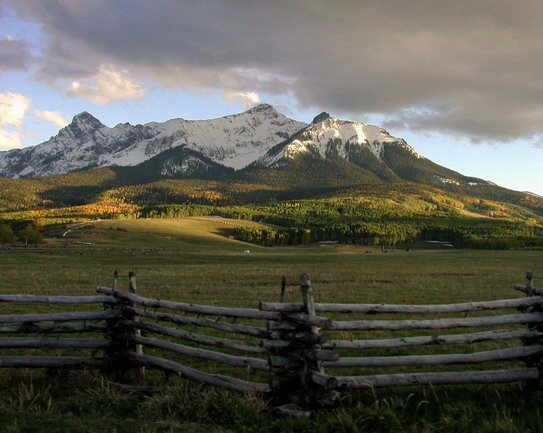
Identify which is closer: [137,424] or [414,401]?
Answer: [137,424]

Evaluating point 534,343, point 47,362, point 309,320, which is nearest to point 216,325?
point 309,320

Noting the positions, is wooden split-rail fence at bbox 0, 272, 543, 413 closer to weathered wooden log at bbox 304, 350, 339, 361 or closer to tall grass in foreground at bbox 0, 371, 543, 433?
weathered wooden log at bbox 304, 350, 339, 361

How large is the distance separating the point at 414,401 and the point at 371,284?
2410cm

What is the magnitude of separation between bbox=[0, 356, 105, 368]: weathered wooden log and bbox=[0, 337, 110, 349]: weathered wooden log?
0.29m

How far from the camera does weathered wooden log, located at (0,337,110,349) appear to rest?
1068 cm

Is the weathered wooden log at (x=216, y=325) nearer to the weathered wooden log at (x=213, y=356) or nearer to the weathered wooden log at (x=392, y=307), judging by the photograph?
the weathered wooden log at (x=213, y=356)

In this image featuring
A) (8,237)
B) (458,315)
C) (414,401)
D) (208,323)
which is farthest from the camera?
(8,237)

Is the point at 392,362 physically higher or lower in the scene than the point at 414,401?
higher

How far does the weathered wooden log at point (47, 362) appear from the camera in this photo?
409 inches

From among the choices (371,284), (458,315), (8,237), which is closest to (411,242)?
(8,237)

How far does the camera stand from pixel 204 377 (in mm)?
9531

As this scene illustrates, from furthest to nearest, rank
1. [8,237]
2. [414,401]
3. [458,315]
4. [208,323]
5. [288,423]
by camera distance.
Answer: [8,237] → [458,315] → [208,323] → [414,401] → [288,423]

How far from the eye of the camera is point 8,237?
99062 millimetres

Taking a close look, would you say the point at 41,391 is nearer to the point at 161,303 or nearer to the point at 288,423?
the point at 161,303
